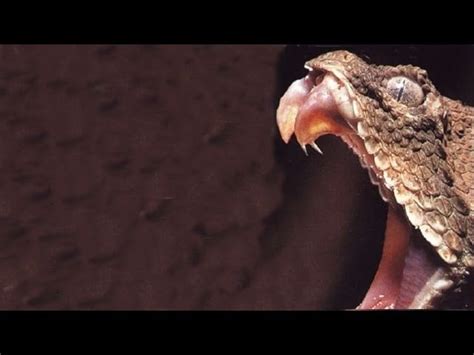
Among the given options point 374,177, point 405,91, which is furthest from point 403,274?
point 405,91

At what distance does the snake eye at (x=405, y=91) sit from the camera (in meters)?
1.38

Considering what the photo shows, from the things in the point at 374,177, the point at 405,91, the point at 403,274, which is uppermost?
the point at 405,91

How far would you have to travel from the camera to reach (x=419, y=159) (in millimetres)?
1364

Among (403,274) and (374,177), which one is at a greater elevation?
(374,177)

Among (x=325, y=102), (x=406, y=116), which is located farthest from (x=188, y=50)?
(x=406, y=116)

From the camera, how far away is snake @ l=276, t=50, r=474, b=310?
1353 millimetres

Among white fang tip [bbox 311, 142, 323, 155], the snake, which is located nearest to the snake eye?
the snake

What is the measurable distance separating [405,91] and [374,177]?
0.46 feet

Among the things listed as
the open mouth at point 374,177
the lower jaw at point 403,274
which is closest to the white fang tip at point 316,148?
the open mouth at point 374,177

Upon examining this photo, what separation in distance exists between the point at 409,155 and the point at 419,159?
0.02 m

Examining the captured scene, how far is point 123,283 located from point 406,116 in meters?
0.54

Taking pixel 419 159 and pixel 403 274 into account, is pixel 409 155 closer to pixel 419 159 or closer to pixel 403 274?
pixel 419 159

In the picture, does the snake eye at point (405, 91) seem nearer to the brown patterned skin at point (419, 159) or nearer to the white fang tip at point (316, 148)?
the brown patterned skin at point (419, 159)
